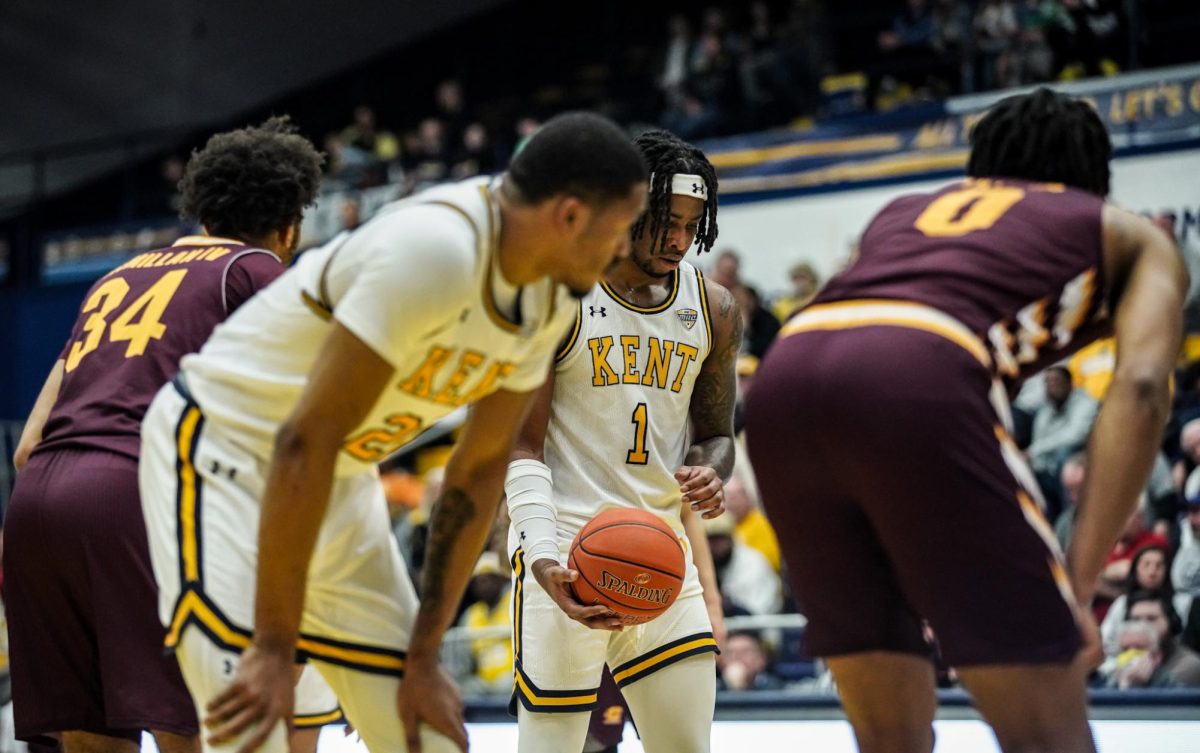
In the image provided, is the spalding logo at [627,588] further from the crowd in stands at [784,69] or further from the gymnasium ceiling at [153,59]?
the gymnasium ceiling at [153,59]

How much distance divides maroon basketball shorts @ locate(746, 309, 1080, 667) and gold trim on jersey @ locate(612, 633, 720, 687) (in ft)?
3.97

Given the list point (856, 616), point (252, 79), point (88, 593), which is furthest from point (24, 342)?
point (856, 616)

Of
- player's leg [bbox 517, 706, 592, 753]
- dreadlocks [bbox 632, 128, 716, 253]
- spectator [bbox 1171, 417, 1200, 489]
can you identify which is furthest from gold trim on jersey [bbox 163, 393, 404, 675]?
spectator [bbox 1171, 417, 1200, 489]

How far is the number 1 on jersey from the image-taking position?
4.33m

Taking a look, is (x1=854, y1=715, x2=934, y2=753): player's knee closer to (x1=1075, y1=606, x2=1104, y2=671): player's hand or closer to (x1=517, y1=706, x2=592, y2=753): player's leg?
(x1=1075, y1=606, x2=1104, y2=671): player's hand

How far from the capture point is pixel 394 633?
10.2 ft

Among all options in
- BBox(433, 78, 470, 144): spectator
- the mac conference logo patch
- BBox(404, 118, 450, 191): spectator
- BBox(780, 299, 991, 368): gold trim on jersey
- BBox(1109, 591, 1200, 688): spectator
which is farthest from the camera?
BBox(433, 78, 470, 144): spectator

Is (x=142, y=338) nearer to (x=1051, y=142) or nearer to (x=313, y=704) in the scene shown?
(x=313, y=704)

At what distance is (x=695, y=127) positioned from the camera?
568 inches

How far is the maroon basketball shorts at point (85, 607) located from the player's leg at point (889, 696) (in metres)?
1.70

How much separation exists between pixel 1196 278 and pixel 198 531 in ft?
29.5

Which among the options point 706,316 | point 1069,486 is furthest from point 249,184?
point 1069,486

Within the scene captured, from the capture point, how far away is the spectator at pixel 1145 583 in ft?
25.6

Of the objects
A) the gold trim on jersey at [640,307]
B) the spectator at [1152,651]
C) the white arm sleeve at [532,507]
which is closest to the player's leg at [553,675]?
the white arm sleeve at [532,507]
